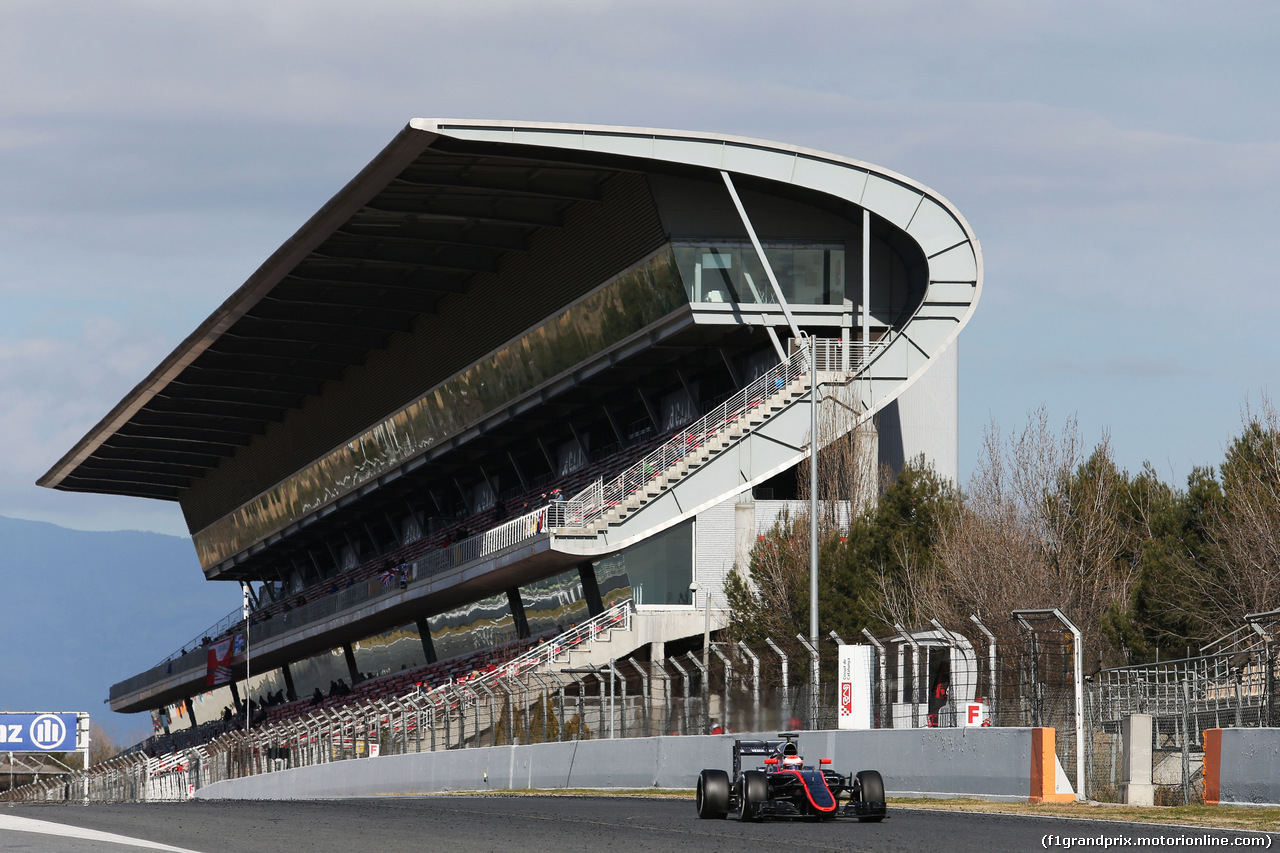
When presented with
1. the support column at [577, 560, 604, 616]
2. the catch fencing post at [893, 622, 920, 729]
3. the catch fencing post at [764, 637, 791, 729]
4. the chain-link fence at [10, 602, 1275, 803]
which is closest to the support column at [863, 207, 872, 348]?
the chain-link fence at [10, 602, 1275, 803]

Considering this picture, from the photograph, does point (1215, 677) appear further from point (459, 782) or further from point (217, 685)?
point (217, 685)

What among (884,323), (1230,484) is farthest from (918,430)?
(1230,484)

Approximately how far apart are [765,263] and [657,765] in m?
19.0

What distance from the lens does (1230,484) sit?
4528cm

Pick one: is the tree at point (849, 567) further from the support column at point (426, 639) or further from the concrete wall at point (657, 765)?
the support column at point (426, 639)

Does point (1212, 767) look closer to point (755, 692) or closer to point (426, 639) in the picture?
point (755, 692)

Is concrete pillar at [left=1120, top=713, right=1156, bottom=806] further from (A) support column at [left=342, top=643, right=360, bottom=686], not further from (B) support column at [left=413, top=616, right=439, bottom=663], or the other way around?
(A) support column at [left=342, top=643, right=360, bottom=686]

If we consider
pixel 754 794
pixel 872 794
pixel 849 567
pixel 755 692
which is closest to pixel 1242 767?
pixel 872 794

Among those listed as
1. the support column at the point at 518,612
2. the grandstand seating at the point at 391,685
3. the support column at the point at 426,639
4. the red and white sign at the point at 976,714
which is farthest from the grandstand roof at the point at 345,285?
the red and white sign at the point at 976,714

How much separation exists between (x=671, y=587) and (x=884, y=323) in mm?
9676

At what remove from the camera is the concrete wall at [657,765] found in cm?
2330

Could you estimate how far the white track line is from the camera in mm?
15856

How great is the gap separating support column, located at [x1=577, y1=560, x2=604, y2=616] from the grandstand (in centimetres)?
11

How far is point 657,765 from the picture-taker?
3103 centimetres
